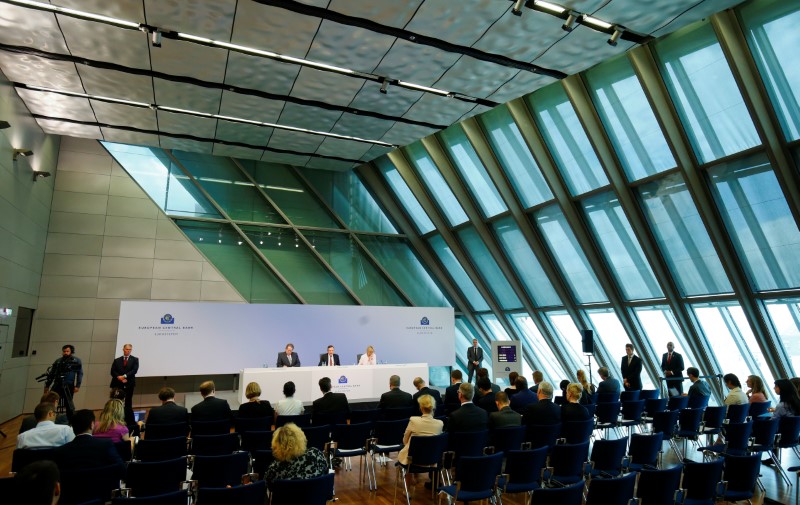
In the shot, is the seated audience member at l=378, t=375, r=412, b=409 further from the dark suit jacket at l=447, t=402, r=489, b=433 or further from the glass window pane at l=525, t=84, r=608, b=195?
the glass window pane at l=525, t=84, r=608, b=195

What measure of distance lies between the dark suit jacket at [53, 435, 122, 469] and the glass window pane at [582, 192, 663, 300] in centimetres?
854

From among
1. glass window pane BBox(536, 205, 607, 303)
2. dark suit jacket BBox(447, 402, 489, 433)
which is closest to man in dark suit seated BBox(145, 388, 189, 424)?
dark suit jacket BBox(447, 402, 489, 433)

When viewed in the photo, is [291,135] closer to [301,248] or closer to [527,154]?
[301,248]

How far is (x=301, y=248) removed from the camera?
13703mm

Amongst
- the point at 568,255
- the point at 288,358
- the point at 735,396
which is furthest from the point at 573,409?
the point at 288,358

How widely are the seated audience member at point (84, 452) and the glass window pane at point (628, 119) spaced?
8.26 metres

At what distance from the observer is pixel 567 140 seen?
30.1ft

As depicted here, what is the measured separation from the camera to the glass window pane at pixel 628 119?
309 inches

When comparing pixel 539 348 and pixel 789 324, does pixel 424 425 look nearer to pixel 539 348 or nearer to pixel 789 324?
pixel 789 324

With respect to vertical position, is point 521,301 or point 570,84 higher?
point 570,84

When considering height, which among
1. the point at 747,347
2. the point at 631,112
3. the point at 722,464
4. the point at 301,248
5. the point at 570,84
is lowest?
the point at 722,464

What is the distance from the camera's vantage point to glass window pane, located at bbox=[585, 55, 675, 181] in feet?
25.8

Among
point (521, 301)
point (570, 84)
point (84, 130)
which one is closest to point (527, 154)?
point (570, 84)

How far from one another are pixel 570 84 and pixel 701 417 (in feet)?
18.1
